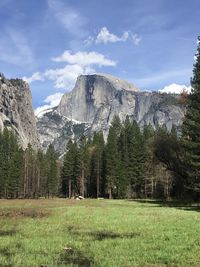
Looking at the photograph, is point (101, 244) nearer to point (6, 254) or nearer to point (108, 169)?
point (6, 254)

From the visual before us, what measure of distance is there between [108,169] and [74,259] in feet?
307

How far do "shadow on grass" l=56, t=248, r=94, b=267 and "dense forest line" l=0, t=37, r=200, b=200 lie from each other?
50.1 metres

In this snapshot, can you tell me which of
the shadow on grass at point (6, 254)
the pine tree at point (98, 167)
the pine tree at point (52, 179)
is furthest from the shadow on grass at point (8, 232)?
the pine tree at point (52, 179)

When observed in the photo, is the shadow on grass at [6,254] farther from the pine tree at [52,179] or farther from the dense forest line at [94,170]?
the pine tree at [52,179]

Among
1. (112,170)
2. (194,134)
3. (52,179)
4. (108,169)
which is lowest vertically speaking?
(52,179)

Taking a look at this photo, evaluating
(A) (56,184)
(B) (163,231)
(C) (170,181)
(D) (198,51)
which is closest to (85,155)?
(A) (56,184)

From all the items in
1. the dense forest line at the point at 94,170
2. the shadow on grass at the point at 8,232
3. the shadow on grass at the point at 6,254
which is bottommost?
the shadow on grass at the point at 8,232

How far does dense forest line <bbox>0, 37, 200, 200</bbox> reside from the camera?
244 ft

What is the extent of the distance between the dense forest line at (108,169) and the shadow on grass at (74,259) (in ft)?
164

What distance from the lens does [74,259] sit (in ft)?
48.7

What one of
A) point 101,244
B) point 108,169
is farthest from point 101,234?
point 108,169

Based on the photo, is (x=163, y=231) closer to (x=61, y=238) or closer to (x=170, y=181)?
(x=61, y=238)

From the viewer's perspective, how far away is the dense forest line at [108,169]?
244 ft

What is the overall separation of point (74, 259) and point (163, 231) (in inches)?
312
